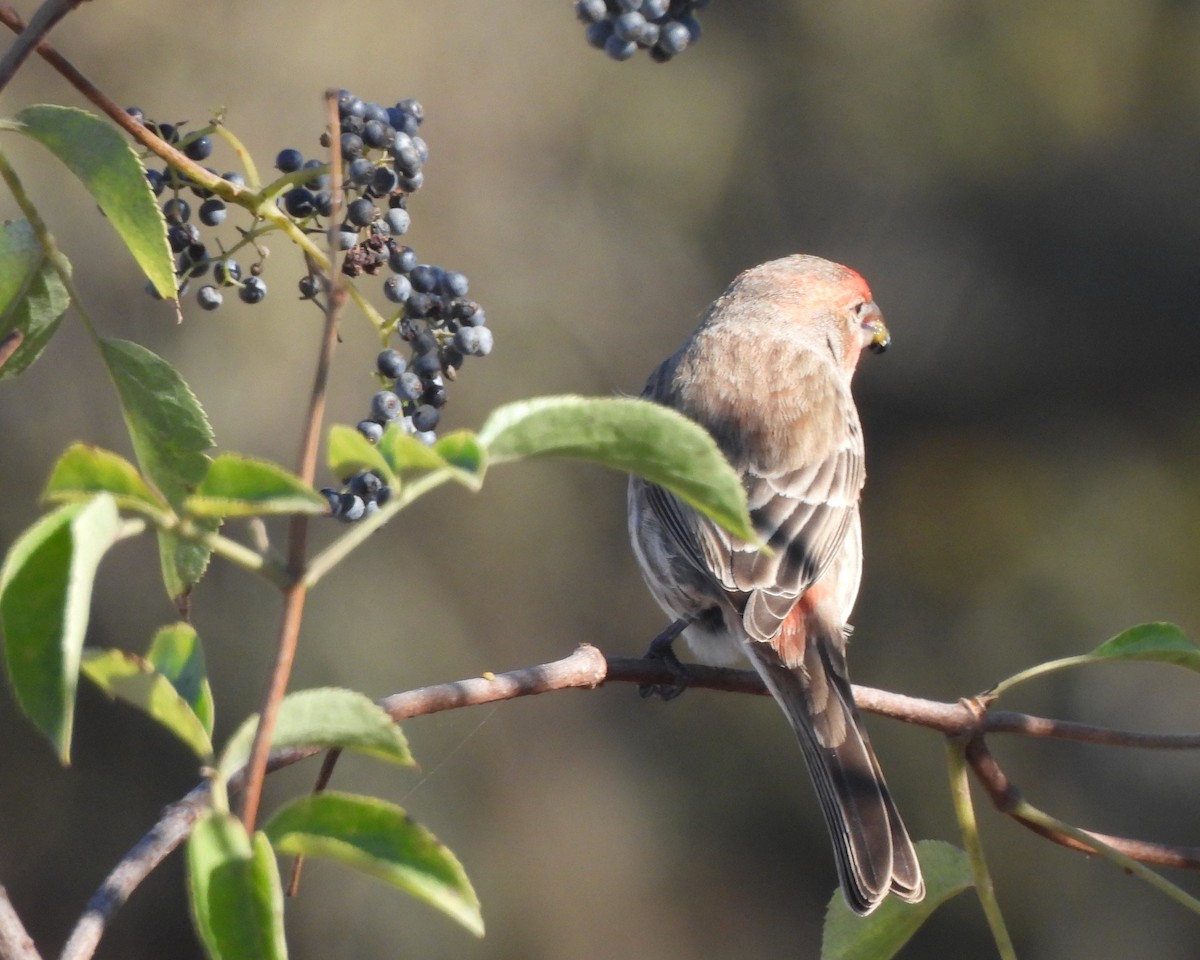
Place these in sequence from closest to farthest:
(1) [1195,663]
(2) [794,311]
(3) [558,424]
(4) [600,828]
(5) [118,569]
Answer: (3) [558,424] < (1) [1195,663] < (2) [794,311] < (5) [118,569] < (4) [600,828]

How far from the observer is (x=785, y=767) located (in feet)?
24.0

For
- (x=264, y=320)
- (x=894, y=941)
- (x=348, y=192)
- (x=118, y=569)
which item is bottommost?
(x=118, y=569)

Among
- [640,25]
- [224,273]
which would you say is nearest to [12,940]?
[224,273]

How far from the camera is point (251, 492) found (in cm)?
88

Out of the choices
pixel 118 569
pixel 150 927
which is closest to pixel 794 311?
pixel 118 569

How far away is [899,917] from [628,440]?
3.67ft

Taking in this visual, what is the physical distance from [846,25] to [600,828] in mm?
4853

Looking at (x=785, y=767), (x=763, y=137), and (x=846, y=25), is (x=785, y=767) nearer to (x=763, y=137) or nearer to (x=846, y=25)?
(x=763, y=137)

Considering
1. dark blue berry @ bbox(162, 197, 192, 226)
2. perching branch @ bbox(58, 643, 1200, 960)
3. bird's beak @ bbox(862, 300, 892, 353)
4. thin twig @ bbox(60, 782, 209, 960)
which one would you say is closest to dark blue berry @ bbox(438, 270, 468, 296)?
dark blue berry @ bbox(162, 197, 192, 226)

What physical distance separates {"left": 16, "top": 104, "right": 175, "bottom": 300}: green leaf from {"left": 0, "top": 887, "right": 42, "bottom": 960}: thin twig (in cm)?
66

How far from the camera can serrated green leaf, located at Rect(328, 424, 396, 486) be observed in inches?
36.0

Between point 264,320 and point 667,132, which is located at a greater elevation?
point 667,132

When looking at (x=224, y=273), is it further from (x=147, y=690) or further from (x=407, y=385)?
(x=147, y=690)

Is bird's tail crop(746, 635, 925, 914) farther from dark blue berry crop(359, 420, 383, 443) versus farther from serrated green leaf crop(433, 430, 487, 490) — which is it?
serrated green leaf crop(433, 430, 487, 490)
